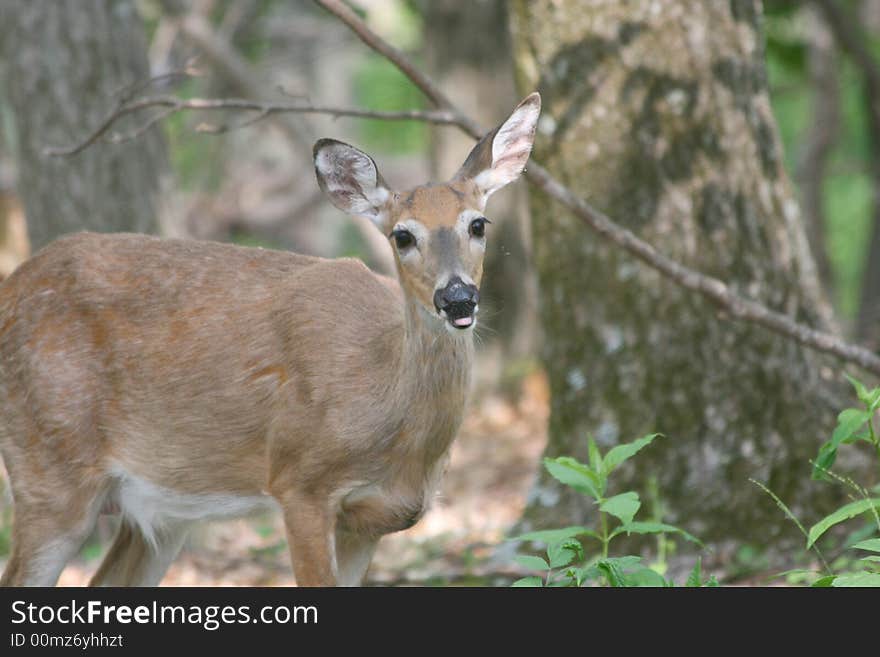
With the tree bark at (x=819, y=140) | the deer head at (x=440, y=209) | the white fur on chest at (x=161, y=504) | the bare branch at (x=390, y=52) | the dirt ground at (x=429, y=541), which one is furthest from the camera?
the tree bark at (x=819, y=140)

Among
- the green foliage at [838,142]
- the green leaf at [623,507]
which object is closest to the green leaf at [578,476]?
the green leaf at [623,507]

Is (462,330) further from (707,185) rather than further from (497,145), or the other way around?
(707,185)

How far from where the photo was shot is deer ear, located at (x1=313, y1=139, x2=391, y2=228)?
5.72m

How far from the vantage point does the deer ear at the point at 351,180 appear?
572 cm

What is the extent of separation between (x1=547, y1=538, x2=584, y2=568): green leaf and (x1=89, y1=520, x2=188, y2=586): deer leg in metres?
2.38

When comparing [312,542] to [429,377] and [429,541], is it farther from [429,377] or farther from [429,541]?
[429,541]

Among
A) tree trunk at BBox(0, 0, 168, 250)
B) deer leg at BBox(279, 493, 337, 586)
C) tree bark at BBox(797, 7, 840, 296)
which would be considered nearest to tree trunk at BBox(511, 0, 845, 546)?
deer leg at BBox(279, 493, 337, 586)

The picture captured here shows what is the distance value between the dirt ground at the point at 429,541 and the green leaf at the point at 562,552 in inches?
61.4

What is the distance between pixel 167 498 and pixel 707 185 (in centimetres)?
303

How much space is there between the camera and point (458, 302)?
203 inches

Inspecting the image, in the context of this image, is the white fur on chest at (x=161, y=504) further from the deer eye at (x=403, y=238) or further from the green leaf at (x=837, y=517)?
the green leaf at (x=837, y=517)

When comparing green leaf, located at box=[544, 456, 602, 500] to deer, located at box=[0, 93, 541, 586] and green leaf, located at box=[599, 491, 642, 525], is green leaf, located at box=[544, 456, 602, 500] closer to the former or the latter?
green leaf, located at box=[599, 491, 642, 525]

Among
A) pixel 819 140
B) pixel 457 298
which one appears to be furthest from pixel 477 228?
pixel 819 140
